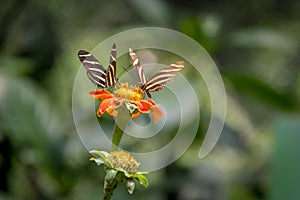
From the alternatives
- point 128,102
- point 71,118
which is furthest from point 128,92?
point 71,118

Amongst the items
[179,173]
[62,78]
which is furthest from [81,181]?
[62,78]

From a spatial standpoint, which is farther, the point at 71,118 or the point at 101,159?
the point at 71,118

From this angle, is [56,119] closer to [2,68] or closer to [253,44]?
[2,68]

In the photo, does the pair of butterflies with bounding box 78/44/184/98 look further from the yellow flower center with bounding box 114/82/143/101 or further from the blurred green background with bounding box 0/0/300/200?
the blurred green background with bounding box 0/0/300/200

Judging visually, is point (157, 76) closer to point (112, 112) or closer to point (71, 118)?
point (112, 112)

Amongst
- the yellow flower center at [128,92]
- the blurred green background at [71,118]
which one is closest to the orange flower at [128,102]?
the yellow flower center at [128,92]

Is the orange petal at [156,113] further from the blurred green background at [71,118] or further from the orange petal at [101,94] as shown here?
the blurred green background at [71,118]

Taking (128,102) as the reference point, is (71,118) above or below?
above
